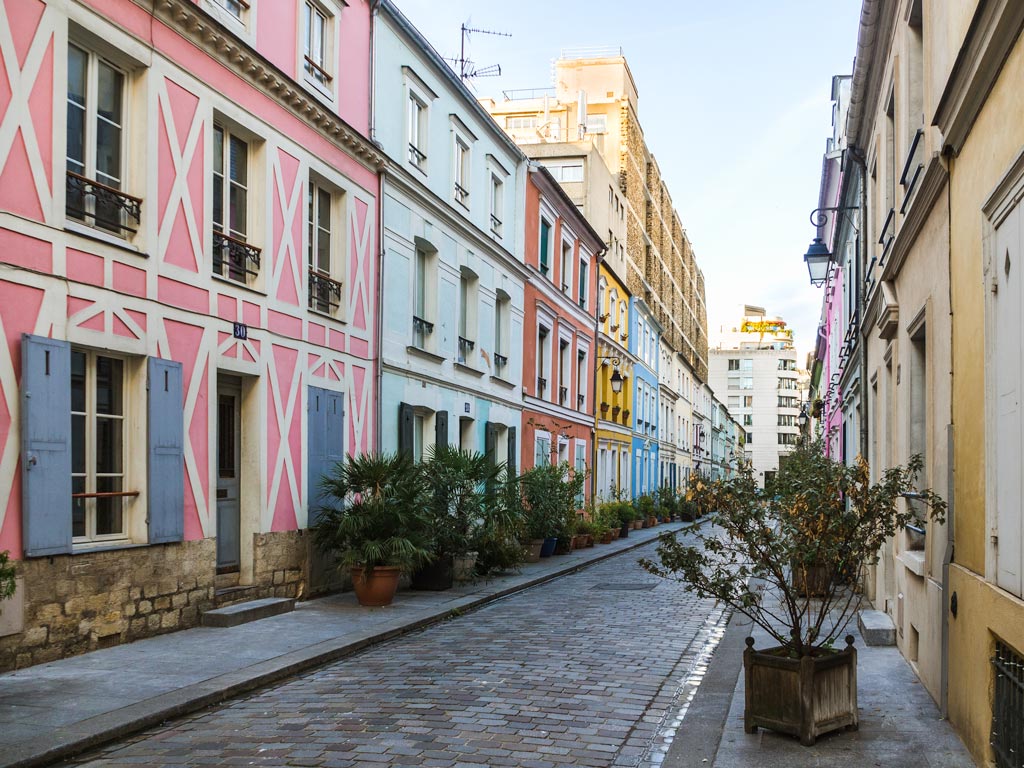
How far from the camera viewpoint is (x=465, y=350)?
20.0m

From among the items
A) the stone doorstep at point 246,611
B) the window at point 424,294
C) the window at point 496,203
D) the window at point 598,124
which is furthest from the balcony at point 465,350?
the window at point 598,124

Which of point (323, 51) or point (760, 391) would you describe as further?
point (760, 391)

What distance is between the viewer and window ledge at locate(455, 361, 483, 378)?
63.2 feet

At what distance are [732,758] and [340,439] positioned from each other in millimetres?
9049

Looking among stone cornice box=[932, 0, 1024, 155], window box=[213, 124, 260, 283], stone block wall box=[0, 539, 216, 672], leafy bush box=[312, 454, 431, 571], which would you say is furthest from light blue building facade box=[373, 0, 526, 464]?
stone cornice box=[932, 0, 1024, 155]

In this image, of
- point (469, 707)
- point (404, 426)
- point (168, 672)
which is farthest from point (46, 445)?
point (404, 426)

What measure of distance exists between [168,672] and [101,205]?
4.45 metres

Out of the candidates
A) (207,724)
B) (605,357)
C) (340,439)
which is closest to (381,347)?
(340,439)

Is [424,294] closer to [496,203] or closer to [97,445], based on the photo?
[496,203]

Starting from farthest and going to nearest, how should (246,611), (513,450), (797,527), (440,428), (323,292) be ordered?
(513,450), (440,428), (323,292), (246,611), (797,527)

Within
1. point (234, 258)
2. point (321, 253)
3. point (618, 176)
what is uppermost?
point (618, 176)

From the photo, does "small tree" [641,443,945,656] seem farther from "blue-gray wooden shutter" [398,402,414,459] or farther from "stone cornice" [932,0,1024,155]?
"blue-gray wooden shutter" [398,402,414,459]

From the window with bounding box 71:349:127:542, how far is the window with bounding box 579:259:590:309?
71.3ft

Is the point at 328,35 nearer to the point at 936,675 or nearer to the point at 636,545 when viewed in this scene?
the point at 936,675
